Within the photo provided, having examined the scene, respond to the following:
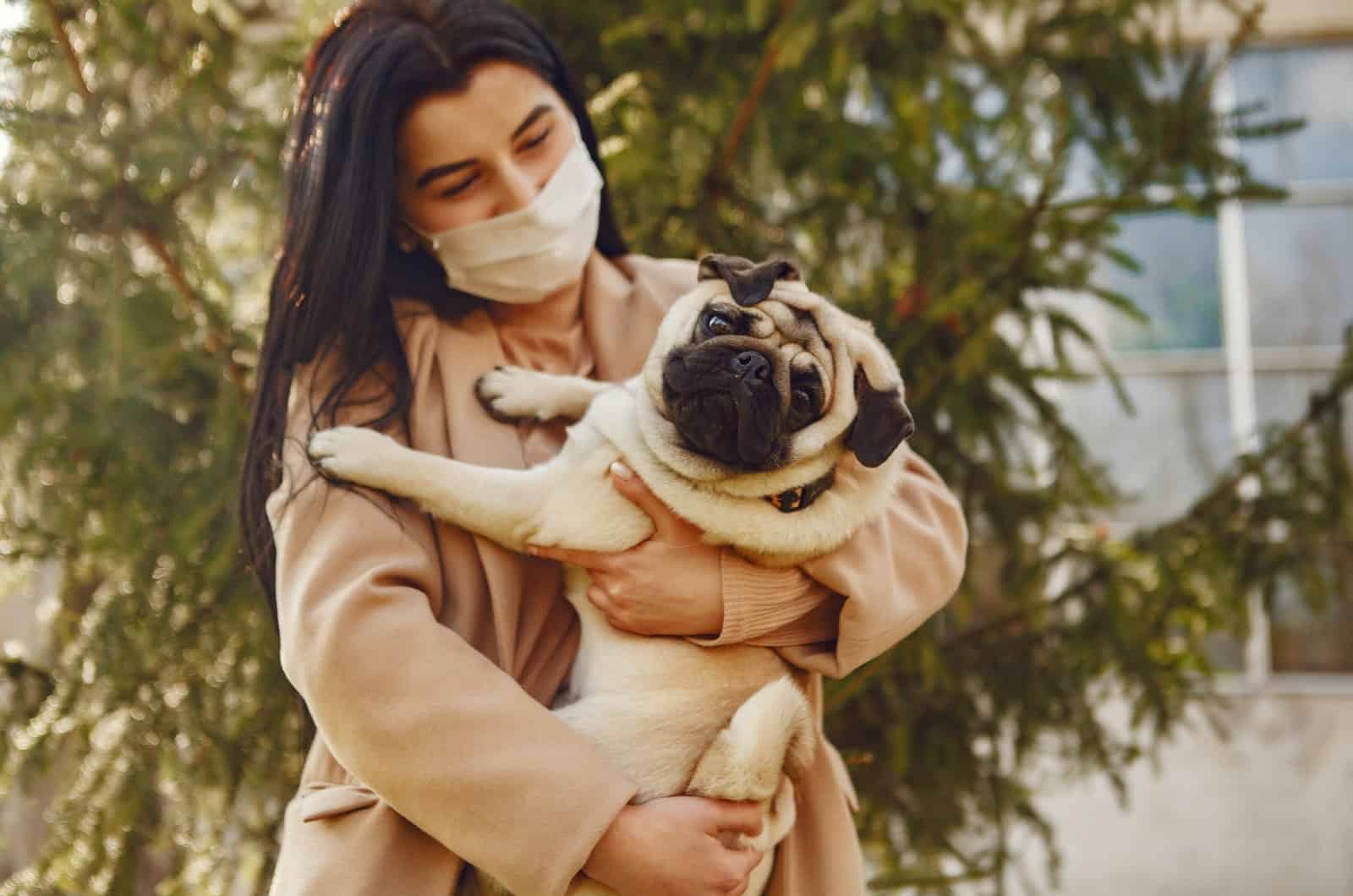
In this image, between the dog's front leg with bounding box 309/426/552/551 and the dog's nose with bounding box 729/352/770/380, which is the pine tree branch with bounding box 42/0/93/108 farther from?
the dog's nose with bounding box 729/352/770/380

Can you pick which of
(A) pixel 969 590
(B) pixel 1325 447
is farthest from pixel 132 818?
(B) pixel 1325 447

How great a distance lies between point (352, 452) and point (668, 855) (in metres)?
0.81

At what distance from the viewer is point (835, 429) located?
6.30 ft

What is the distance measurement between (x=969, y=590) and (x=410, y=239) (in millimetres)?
1963

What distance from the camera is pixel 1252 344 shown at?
6.95 meters

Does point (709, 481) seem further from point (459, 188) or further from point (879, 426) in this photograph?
point (459, 188)

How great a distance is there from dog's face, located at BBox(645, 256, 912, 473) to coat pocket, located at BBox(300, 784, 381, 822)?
768mm

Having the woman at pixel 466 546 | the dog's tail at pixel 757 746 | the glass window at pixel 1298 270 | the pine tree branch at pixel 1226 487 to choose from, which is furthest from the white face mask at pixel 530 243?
the glass window at pixel 1298 270

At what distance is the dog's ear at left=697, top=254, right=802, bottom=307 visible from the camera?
6.31 ft

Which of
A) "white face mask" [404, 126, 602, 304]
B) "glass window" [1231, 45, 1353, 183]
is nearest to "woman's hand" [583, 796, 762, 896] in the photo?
"white face mask" [404, 126, 602, 304]

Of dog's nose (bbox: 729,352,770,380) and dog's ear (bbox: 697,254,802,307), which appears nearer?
dog's nose (bbox: 729,352,770,380)

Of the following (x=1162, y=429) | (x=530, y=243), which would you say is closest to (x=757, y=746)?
(x=530, y=243)

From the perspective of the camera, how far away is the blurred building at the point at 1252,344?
6508 millimetres

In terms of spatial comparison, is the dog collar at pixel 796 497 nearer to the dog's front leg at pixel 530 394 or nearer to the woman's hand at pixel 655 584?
the woman's hand at pixel 655 584
